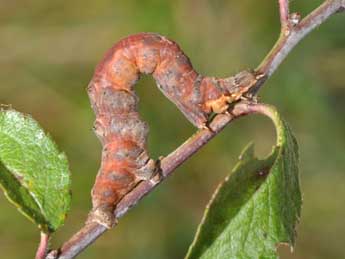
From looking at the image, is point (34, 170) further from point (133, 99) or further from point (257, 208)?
point (257, 208)

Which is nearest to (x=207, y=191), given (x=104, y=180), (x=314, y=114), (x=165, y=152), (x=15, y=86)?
(x=165, y=152)

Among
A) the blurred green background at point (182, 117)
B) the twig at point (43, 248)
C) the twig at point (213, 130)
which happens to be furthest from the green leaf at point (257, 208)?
the blurred green background at point (182, 117)

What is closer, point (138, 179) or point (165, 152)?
point (138, 179)

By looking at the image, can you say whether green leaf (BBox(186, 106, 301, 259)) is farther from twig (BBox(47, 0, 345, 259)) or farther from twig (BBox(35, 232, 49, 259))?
twig (BBox(35, 232, 49, 259))

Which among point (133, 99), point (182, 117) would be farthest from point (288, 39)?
point (182, 117)

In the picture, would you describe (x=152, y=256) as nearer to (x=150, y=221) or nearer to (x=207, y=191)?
(x=150, y=221)

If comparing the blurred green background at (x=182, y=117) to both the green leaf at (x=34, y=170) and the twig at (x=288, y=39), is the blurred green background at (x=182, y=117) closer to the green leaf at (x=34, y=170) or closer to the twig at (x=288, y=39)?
the green leaf at (x=34, y=170)

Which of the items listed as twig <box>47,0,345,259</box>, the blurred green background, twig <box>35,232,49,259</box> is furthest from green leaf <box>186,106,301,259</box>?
the blurred green background
